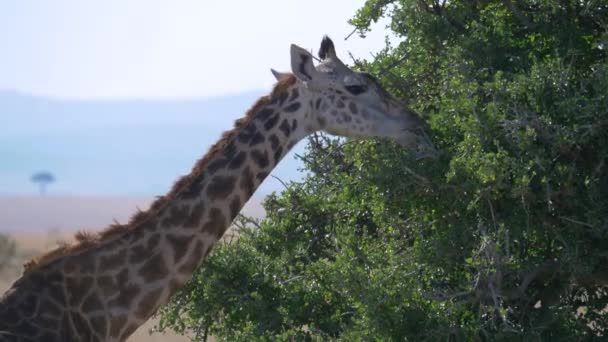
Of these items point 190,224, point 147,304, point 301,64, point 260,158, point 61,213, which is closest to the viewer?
point 147,304

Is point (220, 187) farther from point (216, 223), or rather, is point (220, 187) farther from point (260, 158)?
point (260, 158)

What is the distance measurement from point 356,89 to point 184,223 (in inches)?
62.1

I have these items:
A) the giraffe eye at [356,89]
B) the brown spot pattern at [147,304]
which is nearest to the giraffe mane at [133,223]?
the brown spot pattern at [147,304]

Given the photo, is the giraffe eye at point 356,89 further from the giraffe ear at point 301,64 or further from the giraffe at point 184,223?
the giraffe ear at point 301,64

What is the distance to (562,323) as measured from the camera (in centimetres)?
711

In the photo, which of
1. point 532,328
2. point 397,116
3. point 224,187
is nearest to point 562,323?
point 532,328

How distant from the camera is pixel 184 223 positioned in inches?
279

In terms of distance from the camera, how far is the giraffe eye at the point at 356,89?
25.7 ft

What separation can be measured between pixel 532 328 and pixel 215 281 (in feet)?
7.85

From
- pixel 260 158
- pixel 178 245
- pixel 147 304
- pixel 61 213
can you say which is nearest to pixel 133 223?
pixel 178 245

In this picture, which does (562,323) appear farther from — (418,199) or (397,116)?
(397,116)

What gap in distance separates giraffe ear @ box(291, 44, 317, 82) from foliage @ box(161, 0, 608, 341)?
1.92 feet

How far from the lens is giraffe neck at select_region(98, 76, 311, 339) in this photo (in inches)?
274

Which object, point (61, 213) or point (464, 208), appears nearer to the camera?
point (464, 208)
